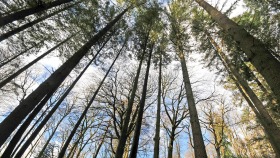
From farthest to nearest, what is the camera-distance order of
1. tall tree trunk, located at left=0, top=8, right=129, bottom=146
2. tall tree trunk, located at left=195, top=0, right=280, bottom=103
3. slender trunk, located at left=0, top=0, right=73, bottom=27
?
slender trunk, located at left=0, top=0, right=73, bottom=27
tall tree trunk, located at left=0, top=8, right=129, bottom=146
tall tree trunk, located at left=195, top=0, right=280, bottom=103

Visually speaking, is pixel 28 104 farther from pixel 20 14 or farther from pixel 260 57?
pixel 260 57

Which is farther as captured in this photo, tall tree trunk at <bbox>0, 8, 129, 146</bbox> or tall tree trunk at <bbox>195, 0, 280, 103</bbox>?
tall tree trunk at <bbox>0, 8, 129, 146</bbox>

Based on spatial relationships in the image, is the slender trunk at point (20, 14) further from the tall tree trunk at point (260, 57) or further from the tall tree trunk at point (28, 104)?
the tall tree trunk at point (260, 57)

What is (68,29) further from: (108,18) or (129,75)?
(129,75)

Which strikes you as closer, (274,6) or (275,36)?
(274,6)

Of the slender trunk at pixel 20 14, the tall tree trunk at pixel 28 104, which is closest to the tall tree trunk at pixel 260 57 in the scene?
the tall tree trunk at pixel 28 104

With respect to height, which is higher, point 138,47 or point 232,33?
point 138,47

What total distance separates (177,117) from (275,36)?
5.92 meters

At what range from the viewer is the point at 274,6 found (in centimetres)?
709

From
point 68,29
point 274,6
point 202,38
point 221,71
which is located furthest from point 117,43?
point 274,6

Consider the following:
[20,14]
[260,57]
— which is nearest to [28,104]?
[20,14]

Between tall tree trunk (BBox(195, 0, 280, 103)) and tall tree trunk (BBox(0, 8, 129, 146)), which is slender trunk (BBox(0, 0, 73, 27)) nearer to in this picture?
tall tree trunk (BBox(0, 8, 129, 146))

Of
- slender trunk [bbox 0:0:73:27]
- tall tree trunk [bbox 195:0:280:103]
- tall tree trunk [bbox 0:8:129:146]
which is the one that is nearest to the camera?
tall tree trunk [bbox 195:0:280:103]

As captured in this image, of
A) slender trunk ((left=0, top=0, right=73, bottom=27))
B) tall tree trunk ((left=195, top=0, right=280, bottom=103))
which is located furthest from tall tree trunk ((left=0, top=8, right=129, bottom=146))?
tall tree trunk ((left=195, top=0, right=280, bottom=103))
